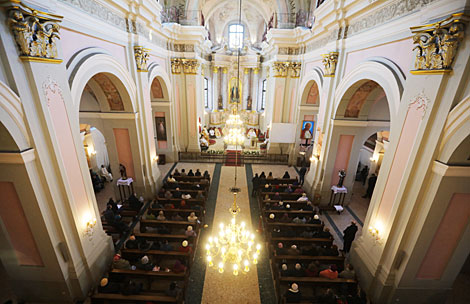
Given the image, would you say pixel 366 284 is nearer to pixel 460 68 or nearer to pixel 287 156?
pixel 460 68

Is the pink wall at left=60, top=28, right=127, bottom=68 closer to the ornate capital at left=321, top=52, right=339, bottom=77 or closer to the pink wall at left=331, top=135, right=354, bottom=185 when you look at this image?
the ornate capital at left=321, top=52, right=339, bottom=77

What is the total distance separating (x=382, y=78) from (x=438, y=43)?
179 cm

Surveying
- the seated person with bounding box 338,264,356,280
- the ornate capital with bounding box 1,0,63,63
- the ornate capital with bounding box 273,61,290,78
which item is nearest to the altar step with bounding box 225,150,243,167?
the ornate capital with bounding box 273,61,290,78

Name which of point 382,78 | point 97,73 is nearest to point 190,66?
point 97,73

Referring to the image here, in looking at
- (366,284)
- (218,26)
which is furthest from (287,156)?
(218,26)

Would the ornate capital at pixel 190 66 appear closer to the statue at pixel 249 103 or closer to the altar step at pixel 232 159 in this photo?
the altar step at pixel 232 159

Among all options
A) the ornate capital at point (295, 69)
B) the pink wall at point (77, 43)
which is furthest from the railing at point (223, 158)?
the pink wall at point (77, 43)

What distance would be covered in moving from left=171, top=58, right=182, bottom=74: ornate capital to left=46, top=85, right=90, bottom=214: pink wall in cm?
883

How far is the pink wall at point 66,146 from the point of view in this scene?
14.1 feet

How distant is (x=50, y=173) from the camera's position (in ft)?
14.2

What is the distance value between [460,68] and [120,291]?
25.5ft

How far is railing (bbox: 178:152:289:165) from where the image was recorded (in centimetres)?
1388

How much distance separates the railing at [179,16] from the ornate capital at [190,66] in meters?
1.90

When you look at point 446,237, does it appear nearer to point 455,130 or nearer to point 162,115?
point 455,130
